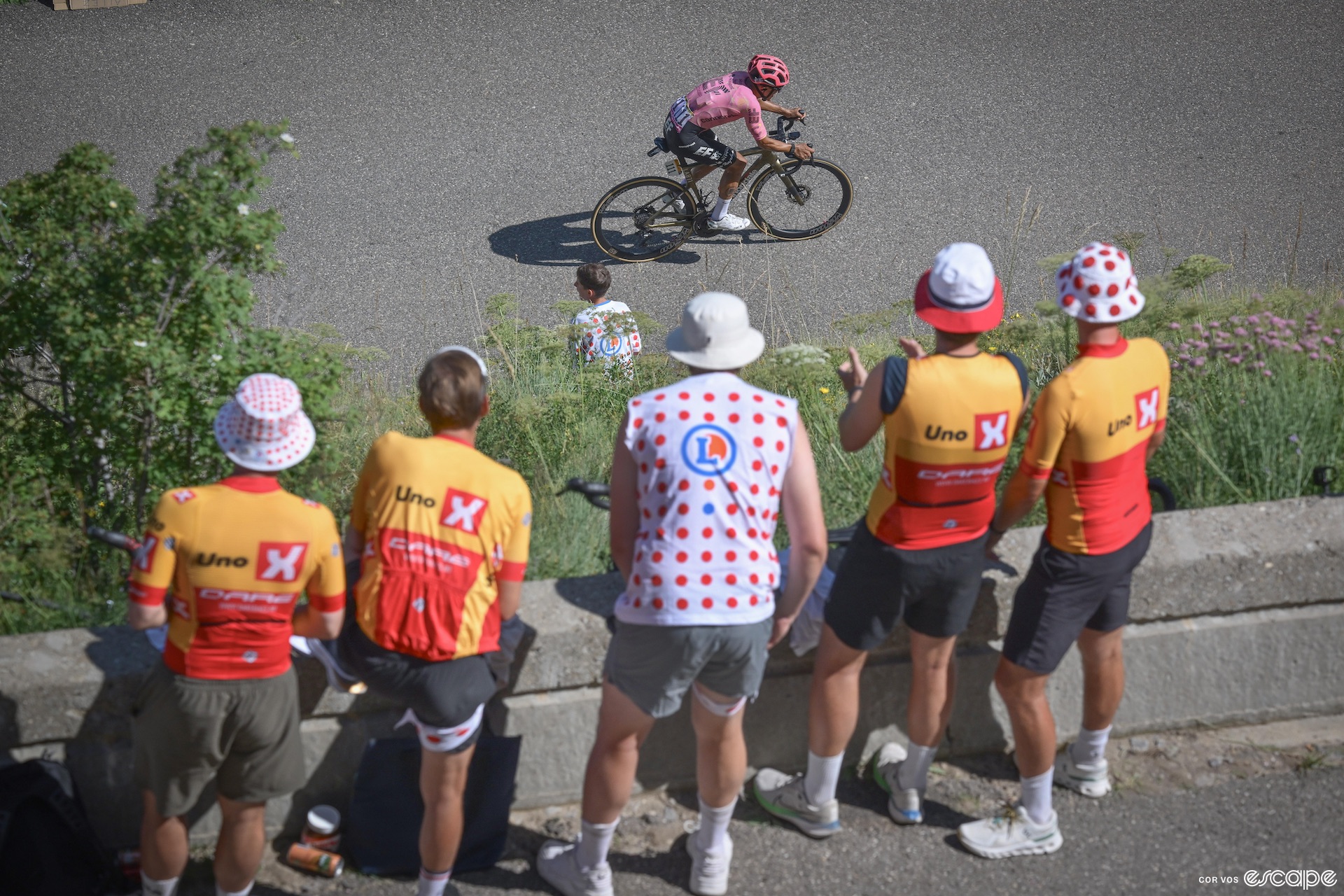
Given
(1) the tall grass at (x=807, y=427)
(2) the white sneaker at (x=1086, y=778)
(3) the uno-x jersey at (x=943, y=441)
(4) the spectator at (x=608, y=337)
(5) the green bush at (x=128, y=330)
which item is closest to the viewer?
(3) the uno-x jersey at (x=943, y=441)

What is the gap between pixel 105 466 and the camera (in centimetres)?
431

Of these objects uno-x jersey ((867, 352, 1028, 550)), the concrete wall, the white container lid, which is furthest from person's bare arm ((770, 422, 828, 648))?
the white container lid

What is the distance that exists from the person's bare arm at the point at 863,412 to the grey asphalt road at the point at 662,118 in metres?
4.66

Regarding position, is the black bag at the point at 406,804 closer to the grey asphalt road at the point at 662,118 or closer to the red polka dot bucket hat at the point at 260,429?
the red polka dot bucket hat at the point at 260,429

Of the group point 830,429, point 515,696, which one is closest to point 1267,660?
point 830,429

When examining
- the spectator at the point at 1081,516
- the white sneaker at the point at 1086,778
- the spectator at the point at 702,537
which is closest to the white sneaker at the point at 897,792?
the spectator at the point at 1081,516

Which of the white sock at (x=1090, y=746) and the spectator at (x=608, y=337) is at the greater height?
the spectator at (x=608, y=337)

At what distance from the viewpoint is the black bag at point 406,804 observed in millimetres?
3414

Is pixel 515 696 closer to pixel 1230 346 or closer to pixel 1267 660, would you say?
pixel 1267 660

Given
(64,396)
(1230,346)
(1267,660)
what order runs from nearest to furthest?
(1267,660), (64,396), (1230,346)

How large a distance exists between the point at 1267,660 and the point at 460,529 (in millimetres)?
2920

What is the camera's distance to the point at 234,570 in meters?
2.83

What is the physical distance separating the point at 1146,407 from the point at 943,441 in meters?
0.68

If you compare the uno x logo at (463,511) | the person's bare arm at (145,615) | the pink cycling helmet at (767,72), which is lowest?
the person's bare arm at (145,615)
